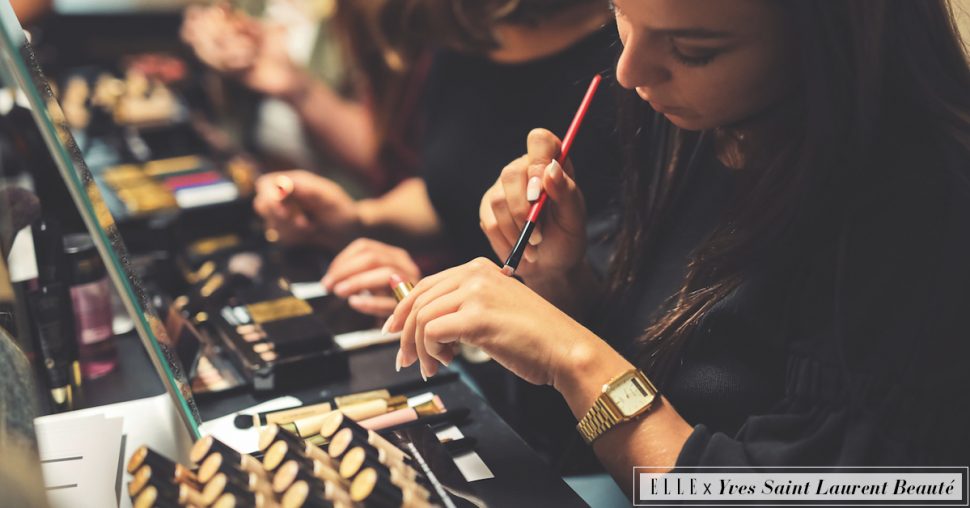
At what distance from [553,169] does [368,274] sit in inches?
13.6

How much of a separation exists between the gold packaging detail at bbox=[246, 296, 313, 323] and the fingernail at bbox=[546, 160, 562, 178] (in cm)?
33

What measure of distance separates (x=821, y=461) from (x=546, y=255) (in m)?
0.32

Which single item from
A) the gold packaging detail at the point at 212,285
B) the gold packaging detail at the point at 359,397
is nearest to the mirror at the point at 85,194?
the gold packaging detail at the point at 359,397

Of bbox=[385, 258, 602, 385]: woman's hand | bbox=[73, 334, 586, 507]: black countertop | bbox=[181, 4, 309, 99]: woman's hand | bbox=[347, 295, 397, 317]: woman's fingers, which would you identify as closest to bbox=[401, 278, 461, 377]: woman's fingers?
bbox=[385, 258, 602, 385]: woman's hand

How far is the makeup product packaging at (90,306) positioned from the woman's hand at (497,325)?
401 millimetres

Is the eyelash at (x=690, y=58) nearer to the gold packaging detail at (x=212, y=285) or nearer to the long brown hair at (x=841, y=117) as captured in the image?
the long brown hair at (x=841, y=117)

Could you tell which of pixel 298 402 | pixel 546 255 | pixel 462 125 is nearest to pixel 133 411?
pixel 298 402

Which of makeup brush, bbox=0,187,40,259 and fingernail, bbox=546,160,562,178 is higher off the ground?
fingernail, bbox=546,160,562,178

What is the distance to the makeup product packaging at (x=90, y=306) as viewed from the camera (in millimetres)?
865

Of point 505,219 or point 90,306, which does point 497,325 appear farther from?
point 90,306

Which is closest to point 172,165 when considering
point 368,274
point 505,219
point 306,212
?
point 306,212

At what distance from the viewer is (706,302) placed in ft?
2.29

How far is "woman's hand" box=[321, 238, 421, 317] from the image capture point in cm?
100

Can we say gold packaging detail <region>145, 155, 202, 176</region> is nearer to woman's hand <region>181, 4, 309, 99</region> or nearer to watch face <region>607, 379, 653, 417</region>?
woman's hand <region>181, 4, 309, 99</region>
